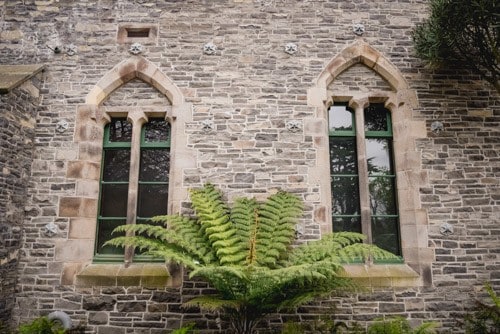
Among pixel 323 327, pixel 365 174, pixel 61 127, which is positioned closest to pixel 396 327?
pixel 323 327

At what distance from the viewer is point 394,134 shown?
19.5 ft

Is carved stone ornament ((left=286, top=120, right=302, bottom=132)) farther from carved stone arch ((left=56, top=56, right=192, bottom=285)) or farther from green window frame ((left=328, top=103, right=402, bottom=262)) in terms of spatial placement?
carved stone arch ((left=56, top=56, right=192, bottom=285))

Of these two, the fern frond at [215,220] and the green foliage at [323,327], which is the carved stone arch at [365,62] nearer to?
the fern frond at [215,220]

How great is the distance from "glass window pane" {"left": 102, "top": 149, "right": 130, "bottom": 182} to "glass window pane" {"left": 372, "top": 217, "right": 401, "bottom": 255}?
3.99m

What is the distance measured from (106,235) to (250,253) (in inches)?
103

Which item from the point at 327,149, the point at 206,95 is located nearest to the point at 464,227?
the point at 327,149

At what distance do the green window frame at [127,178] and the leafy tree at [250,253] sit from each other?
681 millimetres

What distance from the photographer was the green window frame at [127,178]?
5.64 metres

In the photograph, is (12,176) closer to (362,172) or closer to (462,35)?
(362,172)

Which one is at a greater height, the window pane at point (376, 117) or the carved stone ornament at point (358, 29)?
the carved stone ornament at point (358, 29)

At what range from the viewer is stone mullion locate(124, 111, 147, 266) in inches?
217

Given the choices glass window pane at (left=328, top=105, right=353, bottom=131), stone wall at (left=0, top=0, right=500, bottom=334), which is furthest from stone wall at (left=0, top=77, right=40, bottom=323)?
glass window pane at (left=328, top=105, right=353, bottom=131)

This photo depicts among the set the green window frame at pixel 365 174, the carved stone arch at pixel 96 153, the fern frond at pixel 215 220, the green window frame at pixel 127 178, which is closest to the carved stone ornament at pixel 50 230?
the carved stone arch at pixel 96 153

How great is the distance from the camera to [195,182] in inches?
220
